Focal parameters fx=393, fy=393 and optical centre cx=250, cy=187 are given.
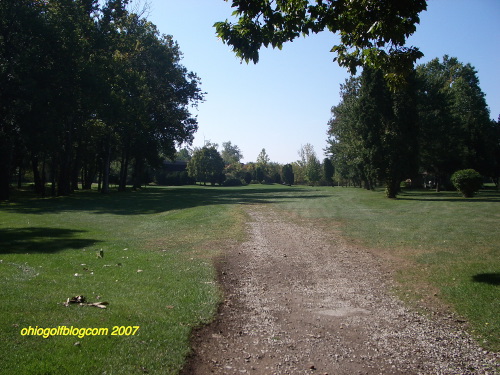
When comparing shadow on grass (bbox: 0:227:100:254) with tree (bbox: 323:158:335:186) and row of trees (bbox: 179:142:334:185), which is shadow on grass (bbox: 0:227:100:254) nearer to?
row of trees (bbox: 179:142:334:185)

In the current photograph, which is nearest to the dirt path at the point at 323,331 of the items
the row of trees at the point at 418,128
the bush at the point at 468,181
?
the row of trees at the point at 418,128

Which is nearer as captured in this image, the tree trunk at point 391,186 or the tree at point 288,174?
the tree trunk at point 391,186

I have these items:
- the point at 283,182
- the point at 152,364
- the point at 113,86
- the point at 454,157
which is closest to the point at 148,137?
the point at 113,86

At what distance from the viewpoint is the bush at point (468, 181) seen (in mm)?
32750

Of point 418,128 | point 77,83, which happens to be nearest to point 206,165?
point 77,83

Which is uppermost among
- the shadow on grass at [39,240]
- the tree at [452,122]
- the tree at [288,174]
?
the tree at [452,122]

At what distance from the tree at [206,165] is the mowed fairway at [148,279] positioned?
2672 inches

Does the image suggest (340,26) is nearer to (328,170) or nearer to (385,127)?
(385,127)

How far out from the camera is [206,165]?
86125mm

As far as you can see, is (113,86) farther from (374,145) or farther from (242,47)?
(242,47)

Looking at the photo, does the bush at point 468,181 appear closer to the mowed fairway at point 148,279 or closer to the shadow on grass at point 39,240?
the mowed fairway at point 148,279

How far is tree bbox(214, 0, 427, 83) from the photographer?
7.93 m
